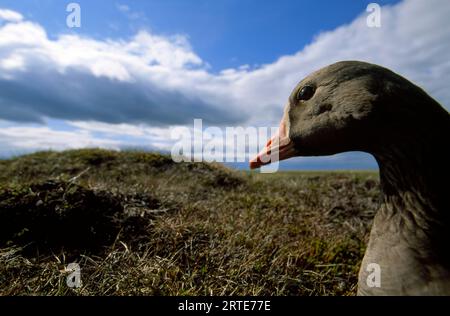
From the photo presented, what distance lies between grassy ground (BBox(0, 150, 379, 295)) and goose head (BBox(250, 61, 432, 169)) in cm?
140

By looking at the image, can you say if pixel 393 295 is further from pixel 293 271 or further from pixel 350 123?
pixel 293 271

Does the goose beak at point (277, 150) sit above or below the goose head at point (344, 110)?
below

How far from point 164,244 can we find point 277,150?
1.76m

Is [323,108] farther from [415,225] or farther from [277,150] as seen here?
[415,225]

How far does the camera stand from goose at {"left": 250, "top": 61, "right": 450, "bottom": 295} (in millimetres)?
2096

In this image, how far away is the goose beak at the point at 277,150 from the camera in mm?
3000

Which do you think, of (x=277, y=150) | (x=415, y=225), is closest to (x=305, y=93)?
(x=277, y=150)

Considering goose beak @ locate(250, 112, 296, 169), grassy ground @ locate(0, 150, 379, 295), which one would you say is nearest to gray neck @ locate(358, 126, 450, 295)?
goose beak @ locate(250, 112, 296, 169)

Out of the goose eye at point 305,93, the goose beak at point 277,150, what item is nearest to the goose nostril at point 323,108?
the goose eye at point 305,93

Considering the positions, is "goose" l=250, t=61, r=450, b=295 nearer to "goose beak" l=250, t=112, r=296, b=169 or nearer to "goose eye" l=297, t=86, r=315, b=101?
"goose eye" l=297, t=86, r=315, b=101

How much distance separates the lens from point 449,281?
1998 millimetres

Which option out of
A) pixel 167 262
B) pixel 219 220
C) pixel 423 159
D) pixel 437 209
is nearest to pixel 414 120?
pixel 423 159

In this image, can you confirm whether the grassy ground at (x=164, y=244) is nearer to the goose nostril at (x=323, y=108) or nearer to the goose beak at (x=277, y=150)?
the goose beak at (x=277, y=150)
